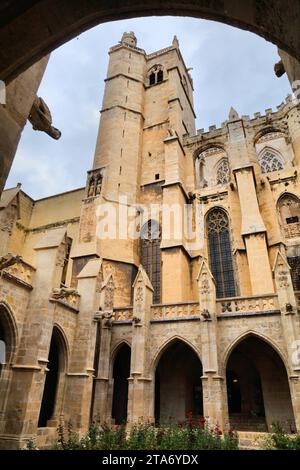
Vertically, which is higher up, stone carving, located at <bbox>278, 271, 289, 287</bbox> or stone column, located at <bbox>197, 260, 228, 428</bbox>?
stone carving, located at <bbox>278, 271, 289, 287</bbox>

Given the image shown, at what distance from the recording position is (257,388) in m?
13.4

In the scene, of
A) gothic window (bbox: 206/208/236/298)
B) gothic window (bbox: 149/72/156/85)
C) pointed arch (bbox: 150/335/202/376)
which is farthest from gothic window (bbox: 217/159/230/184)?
pointed arch (bbox: 150/335/202/376)

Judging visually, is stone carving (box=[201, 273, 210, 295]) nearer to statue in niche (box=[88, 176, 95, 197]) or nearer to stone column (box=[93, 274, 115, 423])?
stone column (box=[93, 274, 115, 423])

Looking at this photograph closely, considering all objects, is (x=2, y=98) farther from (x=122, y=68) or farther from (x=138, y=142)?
(x=122, y=68)

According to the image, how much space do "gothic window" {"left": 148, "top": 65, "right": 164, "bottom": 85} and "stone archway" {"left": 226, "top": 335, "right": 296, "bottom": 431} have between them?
869 inches

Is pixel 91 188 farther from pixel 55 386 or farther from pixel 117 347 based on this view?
pixel 55 386

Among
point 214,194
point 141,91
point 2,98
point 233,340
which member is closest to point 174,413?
point 233,340

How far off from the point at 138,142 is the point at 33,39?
20.8m

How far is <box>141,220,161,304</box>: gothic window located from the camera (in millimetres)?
17312

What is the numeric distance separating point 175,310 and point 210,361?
2506 mm

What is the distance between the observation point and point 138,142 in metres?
22.2

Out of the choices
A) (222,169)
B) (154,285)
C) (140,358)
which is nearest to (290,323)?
(140,358)

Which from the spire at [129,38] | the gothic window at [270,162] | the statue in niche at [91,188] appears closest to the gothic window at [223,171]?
the gothic window at [270,162]
